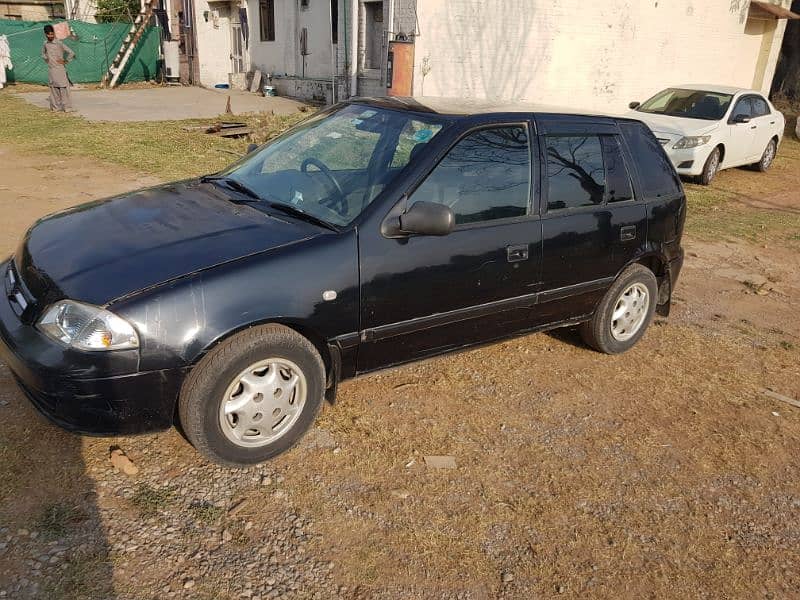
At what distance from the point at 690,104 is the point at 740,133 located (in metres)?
0.99

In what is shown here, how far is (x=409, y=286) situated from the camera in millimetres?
3453

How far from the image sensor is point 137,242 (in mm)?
3178

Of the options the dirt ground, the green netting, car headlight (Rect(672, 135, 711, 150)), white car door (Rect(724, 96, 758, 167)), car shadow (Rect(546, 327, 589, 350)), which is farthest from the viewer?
the green netting

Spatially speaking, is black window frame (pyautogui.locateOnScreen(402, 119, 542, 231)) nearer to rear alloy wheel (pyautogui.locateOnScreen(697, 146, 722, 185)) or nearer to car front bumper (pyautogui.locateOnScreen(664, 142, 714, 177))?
car front bumper (pyautogui.locateOnScreen(664, 142, 714, 177))

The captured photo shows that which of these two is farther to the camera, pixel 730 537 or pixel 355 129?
pixel 355 129

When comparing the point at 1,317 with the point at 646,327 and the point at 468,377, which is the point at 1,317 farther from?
the point at 646,327

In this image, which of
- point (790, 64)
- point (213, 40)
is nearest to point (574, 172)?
point (213, 40)

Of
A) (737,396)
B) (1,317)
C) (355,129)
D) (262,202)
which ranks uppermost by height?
(355,129)

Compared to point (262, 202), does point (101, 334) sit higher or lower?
lower

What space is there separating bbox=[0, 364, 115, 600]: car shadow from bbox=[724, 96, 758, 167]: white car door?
11.3 meters

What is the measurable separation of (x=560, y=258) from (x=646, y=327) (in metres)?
1.33

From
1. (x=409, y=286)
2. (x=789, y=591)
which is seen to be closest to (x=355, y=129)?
(x=409, y=286)

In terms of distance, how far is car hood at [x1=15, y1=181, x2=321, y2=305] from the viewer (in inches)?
115

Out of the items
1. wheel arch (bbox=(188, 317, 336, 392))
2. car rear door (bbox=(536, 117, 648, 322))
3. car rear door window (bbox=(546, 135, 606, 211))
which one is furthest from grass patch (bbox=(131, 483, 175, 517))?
car rear door window (bbox=(546, 135, 606, 211))
